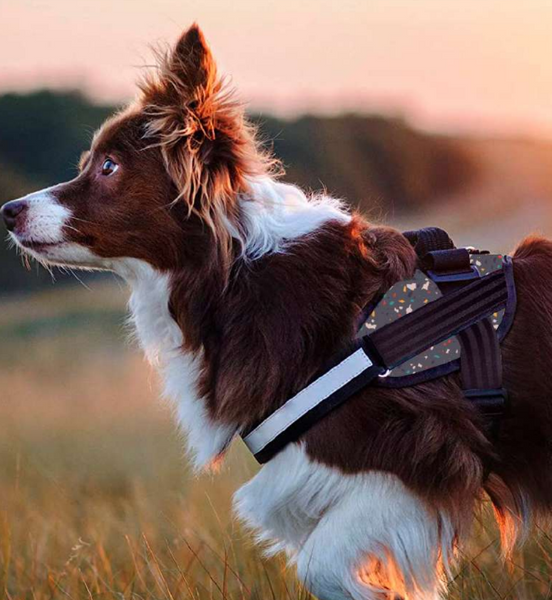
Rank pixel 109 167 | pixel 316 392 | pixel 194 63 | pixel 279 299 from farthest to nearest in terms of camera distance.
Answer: pixel 109 167, pixel 194 63, pixel 279 299, pixel 316 392

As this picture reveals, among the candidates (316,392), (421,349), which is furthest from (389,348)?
(316,392)

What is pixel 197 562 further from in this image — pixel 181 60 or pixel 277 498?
pixel 181 60

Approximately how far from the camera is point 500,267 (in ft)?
11.8

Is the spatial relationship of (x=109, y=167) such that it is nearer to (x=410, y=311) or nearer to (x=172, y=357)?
(x=172, y=357)

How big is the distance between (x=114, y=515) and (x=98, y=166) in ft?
9.78

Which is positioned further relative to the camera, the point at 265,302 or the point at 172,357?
the point at 172,357

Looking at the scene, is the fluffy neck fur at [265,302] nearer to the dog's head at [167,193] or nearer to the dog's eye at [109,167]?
the dog's head at [167,193]

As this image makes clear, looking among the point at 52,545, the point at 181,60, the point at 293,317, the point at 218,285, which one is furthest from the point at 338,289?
the point at 52,545

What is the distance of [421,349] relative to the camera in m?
3.43

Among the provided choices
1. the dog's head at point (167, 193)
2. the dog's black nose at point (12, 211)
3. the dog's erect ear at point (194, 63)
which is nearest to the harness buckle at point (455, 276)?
the dog's head at point (167, 193)

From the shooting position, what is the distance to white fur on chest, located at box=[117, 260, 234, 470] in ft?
12.2

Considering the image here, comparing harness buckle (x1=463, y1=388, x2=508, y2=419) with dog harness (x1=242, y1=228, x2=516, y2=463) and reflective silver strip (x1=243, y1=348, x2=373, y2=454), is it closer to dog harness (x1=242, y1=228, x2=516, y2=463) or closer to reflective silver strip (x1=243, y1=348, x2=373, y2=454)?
dog harness (x1=242, y1=228, x2=516, y2=463)

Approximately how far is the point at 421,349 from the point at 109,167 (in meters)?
1.37

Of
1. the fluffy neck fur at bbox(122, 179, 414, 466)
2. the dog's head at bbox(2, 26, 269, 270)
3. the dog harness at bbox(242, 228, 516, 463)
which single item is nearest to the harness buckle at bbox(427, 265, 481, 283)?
the dog harness at bbox(242, 228, 516, 463)
